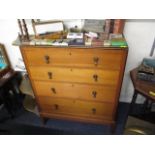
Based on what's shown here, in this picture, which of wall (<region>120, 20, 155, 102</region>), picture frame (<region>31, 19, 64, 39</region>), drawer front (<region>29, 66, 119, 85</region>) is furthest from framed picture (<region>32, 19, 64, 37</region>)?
wall (<region>120, 20, 155, 102</region>)

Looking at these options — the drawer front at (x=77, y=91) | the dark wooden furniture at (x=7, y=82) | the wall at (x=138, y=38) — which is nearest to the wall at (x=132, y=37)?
the wall at (x=138, y=38)

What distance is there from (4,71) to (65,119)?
1.01 m

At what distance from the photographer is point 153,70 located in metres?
1.50

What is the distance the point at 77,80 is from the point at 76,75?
0.06m

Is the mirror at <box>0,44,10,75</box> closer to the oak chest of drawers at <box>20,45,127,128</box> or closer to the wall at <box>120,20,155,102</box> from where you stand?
the oak chest of drawers at <box>20,45,127,128</box>

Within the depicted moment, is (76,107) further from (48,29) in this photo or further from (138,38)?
(138,38)

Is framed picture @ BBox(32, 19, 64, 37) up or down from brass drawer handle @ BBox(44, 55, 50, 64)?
up

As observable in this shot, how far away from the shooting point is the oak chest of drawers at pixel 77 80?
131cm

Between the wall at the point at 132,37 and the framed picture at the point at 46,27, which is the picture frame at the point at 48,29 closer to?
the framed picture at the point at 46,27

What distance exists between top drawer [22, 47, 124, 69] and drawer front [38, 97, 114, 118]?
19.0 inches

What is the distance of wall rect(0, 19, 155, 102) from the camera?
1549 millimetres
